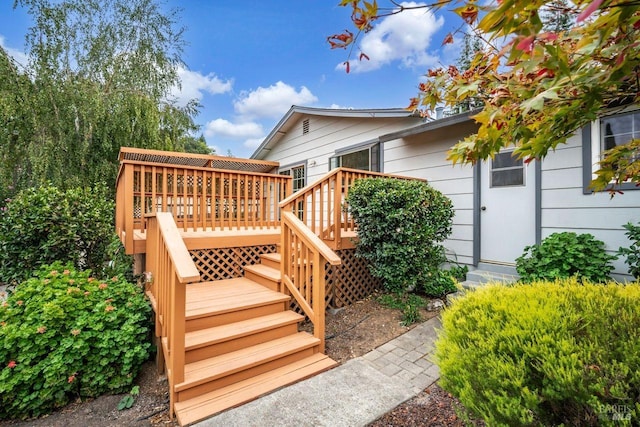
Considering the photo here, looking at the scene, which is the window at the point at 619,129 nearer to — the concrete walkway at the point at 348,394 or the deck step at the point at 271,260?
the concrete walkway at the point at 348,394

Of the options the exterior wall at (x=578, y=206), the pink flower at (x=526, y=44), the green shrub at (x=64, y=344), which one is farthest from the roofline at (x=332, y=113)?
the green shrub at (x=64, y=344)

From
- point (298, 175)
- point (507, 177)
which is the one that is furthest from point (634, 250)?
point (298, 175)

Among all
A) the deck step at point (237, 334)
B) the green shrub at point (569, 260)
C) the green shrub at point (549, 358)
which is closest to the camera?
the green shrub at point (549, 358)

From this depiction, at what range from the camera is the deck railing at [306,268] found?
304cm

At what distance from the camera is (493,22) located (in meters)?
0.91

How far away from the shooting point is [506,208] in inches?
183

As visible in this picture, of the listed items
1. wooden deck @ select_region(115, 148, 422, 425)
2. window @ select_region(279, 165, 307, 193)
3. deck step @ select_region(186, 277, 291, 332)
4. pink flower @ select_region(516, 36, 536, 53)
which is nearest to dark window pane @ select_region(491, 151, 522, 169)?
wooden deck @ select_region(115, 148, 422, 425)

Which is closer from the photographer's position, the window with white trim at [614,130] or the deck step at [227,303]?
the deck step at [227,303]

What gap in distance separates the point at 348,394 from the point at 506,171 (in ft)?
13.3

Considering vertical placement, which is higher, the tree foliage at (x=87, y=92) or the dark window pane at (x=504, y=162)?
the tree foliage at (x=87, y=92)

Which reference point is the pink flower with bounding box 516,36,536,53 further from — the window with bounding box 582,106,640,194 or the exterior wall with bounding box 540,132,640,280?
the exterior wall with bounding box 540,132,640,280

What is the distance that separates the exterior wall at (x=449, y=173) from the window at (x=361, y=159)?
1.93 ft

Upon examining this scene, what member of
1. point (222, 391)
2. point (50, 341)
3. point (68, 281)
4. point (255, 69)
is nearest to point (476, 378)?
point (222, 391)

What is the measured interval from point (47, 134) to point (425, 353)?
8845mm
